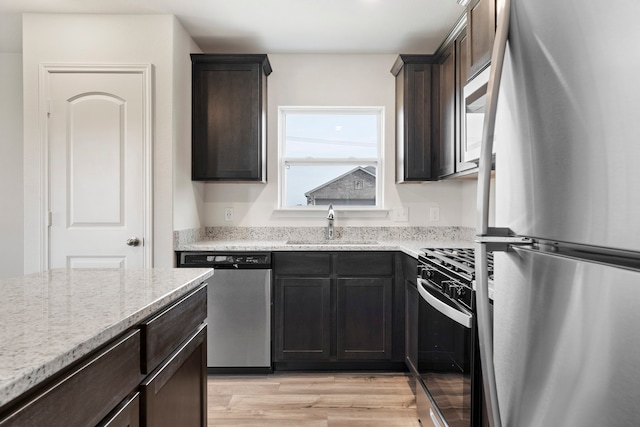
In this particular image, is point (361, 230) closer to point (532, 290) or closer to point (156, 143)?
point (156, 143)

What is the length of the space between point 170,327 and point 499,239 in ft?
3.16

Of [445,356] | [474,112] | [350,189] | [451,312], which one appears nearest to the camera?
[451,312]

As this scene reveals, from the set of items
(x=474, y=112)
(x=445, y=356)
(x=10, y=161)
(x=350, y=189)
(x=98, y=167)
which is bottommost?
(x=445, y=356)

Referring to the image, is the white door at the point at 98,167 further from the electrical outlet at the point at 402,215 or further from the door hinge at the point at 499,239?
the door hinge at the point at 499,239

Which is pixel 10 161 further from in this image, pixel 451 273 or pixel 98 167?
pixel 451 273

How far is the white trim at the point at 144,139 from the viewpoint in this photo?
2.75 m

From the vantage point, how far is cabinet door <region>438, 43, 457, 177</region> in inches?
107

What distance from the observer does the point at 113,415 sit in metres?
0.86

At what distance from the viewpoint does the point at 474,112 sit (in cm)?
211

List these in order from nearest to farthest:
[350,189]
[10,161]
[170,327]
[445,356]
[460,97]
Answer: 1. [170,327]
2. [445,356]
3. [460,97]
4. [10,161]
5. [350,189]

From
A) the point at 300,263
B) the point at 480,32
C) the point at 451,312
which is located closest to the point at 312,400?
the point at 300,263

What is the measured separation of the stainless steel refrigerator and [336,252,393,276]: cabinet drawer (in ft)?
6.78

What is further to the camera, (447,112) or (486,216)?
(447,112)

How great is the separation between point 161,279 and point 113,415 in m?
0.58
